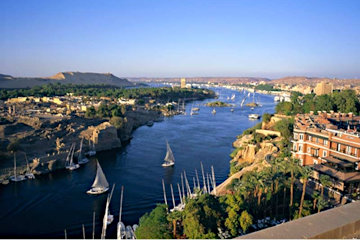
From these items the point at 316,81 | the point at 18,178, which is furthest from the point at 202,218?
the point at 316,81

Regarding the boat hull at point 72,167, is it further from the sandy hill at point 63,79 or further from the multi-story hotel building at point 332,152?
the sandy hill at point 63,79

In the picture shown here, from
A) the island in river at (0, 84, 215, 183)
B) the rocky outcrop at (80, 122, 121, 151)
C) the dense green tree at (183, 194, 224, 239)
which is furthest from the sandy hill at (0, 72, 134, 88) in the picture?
the dense green tree at (183, 194, 224, 239)

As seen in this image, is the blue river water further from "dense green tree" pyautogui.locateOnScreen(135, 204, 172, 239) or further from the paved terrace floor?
the paved terrace floor

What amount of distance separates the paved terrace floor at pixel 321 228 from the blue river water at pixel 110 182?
7230mm

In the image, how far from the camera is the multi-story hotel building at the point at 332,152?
28.1ft

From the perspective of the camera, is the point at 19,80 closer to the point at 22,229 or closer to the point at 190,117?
the point at 190,117

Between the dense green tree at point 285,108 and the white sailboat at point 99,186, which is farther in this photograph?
the dense green tree at point 285,108

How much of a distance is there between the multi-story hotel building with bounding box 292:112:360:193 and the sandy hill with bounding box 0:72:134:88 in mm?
61167

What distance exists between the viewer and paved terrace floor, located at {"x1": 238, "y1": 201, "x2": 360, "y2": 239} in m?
2.24

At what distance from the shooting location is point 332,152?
10125 mm

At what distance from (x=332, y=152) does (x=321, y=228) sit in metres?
8.69

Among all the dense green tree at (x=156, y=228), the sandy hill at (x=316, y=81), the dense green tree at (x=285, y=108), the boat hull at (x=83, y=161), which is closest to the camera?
the dense green tree at (x=156, y=228)

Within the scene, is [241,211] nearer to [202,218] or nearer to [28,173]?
[202,218]

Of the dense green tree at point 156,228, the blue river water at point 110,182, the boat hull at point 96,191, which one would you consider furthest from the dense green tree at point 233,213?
the boat hull at point 96,191
